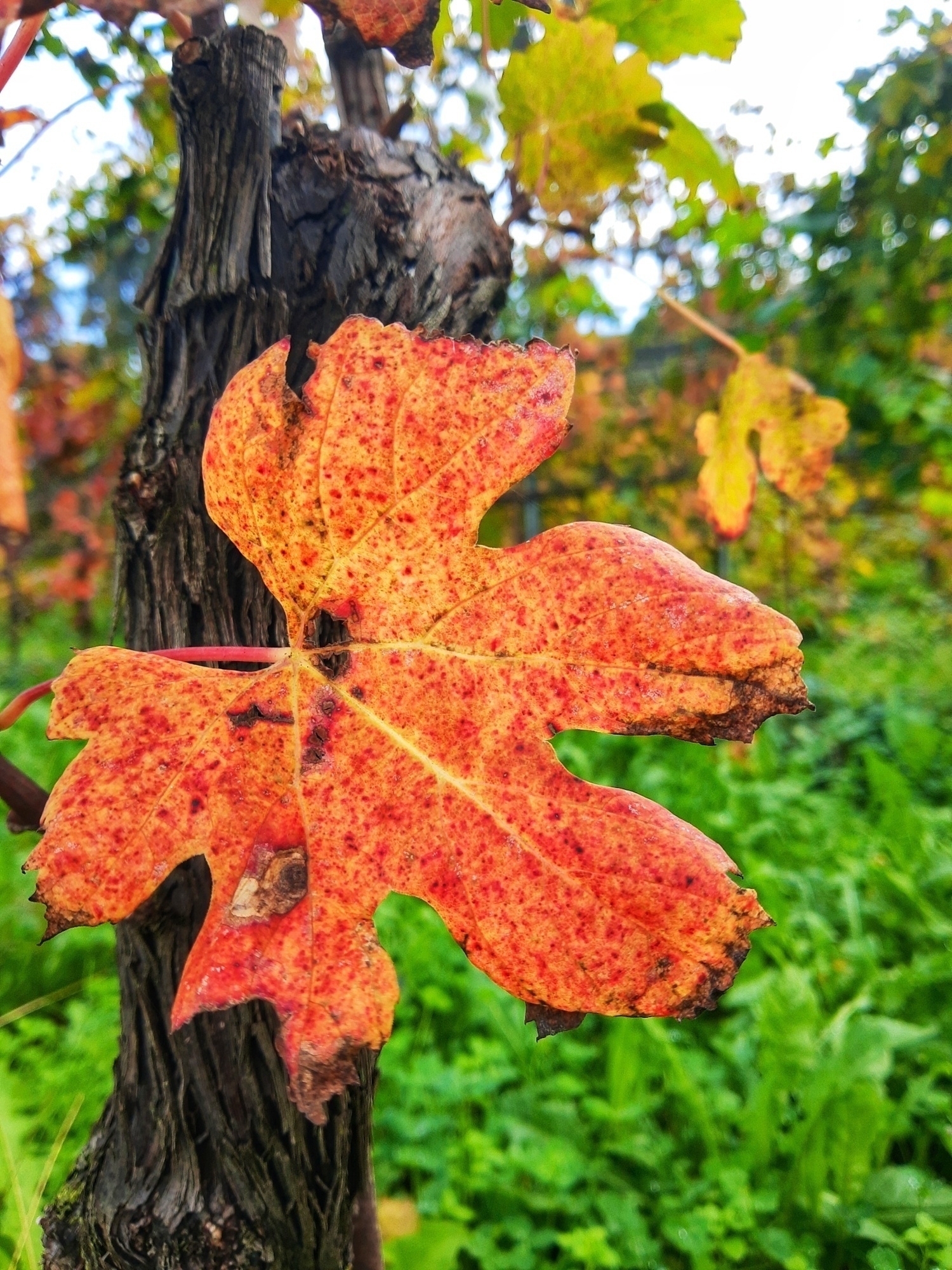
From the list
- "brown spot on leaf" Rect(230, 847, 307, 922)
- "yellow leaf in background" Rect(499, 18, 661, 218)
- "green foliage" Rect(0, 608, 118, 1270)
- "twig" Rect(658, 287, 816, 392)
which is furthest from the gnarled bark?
"green foliage" Rect(0, 608, 118, 1270)

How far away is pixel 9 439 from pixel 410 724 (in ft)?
1.20

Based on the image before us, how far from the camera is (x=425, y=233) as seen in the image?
83 cm

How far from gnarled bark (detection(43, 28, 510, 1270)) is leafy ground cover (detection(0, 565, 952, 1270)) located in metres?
0.67

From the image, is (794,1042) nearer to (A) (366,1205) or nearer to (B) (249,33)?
(A) (366,1205)

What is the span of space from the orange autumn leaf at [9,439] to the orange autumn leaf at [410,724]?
11 centimetres

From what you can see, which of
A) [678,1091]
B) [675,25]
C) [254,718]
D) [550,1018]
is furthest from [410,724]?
[678,1091]

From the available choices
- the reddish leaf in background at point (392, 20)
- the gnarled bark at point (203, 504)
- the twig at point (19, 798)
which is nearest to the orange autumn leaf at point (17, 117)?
the gnarled bark at point (203, 504)

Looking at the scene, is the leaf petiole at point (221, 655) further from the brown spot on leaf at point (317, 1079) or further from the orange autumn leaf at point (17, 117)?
the orange autumn leaf at point (17, 117)

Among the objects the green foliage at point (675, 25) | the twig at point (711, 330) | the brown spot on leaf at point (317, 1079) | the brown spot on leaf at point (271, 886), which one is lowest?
the brown spot on leaf at point (317, 1079)

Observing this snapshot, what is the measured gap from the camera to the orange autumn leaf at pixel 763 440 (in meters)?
0.96

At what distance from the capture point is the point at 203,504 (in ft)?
2.59

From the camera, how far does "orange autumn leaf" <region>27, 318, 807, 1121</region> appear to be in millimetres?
467

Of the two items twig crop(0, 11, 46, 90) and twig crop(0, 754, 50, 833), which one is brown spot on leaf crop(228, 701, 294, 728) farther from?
twig crop(0, 11, 46, 90)

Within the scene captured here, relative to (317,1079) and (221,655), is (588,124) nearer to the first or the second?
(221,655)
